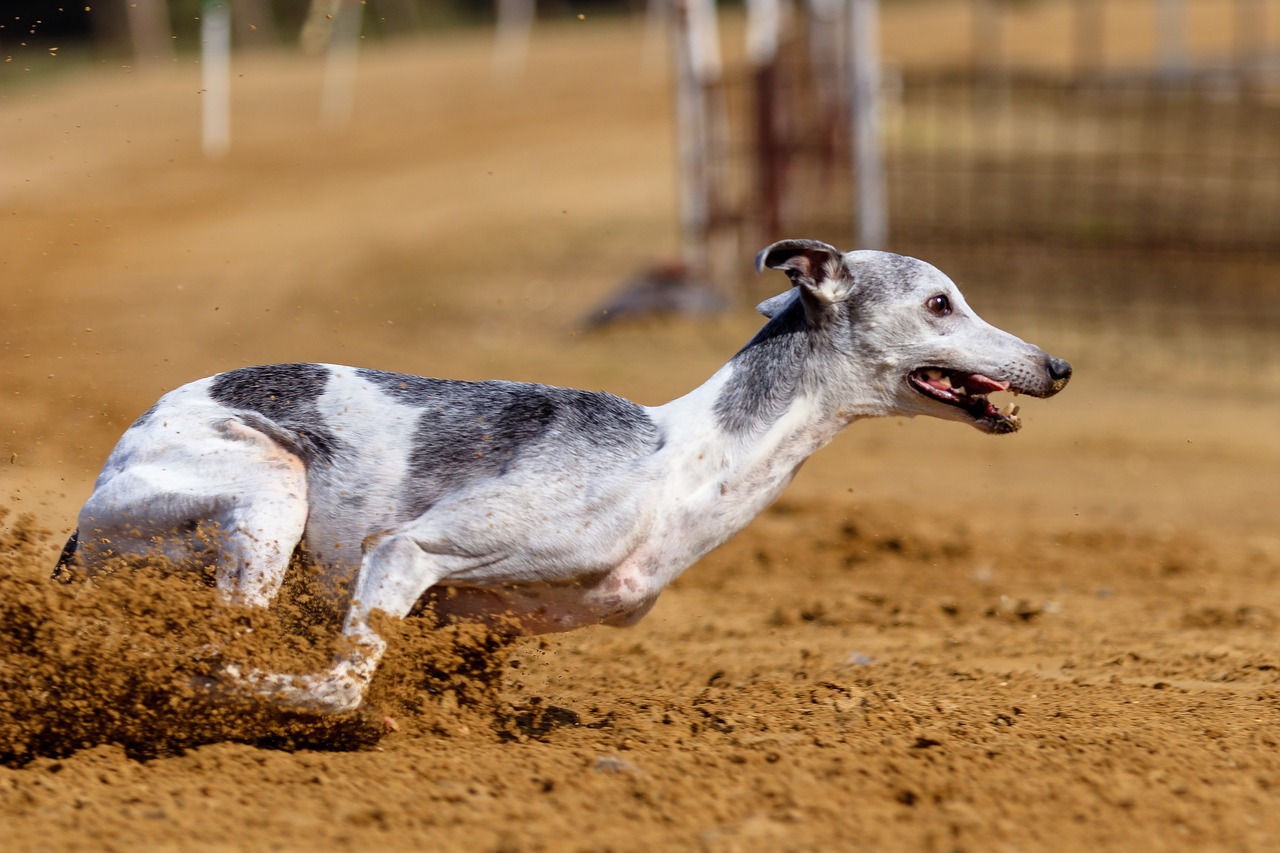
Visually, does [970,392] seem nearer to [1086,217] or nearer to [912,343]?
[912,343]

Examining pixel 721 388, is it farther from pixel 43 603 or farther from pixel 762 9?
pixel 762 9

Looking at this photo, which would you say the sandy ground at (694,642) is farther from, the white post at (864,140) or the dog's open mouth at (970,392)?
the white post at (864,140)

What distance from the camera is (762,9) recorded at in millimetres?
15398

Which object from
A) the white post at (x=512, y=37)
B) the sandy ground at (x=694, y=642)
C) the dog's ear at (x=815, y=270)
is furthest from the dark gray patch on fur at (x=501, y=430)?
the white post at (x=512, y=37)

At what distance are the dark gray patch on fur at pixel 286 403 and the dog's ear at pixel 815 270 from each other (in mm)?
1501

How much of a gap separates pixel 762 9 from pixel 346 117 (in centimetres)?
1565

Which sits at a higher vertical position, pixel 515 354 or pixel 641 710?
pixel 641 710

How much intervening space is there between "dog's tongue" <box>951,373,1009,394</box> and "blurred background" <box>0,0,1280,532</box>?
3.62 metres

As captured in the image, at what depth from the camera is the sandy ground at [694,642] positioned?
390 cm

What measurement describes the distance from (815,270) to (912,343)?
39 cm

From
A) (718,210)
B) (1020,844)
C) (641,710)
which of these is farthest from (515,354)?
(1020,844)

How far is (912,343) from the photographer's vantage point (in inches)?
185

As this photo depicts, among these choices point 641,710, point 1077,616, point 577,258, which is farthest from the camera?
point 577,258

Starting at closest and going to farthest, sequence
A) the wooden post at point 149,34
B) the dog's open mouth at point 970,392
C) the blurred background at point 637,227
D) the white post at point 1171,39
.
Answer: the dog's open mouth at point 970,392 → the blurred background at point 637,227 → the white post at point 1171,39 → the wooden post at point 149,34
